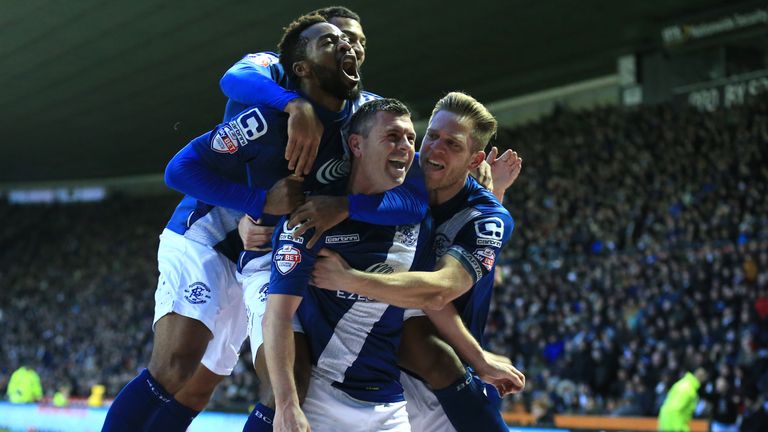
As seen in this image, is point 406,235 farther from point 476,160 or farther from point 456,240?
point 476,160

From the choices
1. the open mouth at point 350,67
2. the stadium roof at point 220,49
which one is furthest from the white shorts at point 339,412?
the stadium roof at point 220,49

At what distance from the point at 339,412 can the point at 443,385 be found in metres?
0.72

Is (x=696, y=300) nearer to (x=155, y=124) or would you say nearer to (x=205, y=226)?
(x=205, y=226)

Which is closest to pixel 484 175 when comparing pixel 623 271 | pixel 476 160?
pixel 476 160

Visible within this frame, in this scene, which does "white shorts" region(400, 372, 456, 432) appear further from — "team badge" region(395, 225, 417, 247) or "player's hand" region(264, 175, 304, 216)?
"player's hand" region(264, 175, 304, 216)

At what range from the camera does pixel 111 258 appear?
121ft

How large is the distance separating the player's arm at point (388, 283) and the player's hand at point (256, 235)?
568 mm

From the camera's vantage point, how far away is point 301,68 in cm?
410

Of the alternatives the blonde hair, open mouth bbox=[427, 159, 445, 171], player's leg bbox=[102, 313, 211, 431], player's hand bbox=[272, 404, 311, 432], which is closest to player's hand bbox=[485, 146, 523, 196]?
the blonde hair

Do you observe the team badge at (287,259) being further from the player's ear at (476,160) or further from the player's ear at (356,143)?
the player's ear at (476,160)

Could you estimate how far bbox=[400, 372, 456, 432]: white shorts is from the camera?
4.44 meters

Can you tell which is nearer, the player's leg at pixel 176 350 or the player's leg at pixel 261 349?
the player's leg at pixel 261 349

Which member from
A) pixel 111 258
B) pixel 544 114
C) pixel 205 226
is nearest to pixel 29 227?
pixel 111 258

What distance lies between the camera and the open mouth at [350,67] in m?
3.99
